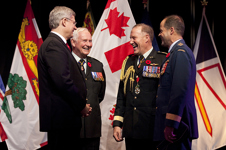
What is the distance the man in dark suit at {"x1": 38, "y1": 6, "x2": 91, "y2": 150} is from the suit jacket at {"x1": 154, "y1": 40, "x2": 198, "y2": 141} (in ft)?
1.94

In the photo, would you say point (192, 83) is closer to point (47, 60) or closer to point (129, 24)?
point (47, 60)

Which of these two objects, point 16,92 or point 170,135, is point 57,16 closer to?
point 170,135

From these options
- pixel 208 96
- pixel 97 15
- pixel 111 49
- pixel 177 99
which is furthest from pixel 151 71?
pixel 97 15

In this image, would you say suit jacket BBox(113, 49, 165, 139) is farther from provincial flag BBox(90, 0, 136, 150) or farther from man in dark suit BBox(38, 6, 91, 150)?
provincial flag BBox(90, 0, 136, 150)

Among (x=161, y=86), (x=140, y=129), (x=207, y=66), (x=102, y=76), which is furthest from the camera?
(x=207, y=66)

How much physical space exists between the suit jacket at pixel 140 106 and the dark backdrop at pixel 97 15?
185 centimetres

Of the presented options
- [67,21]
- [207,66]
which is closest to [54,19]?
[67,21]

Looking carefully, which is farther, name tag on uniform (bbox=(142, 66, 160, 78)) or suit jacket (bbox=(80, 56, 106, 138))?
suit jacket (bbox=(80, 56, 106, 138))

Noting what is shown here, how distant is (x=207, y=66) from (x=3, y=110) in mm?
2854

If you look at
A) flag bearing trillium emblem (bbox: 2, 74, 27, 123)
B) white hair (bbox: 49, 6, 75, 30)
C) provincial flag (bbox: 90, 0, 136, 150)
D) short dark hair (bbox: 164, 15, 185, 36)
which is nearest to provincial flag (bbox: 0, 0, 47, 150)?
flag bearing trillium emblem (bbox: 2, 74, 27, 123)

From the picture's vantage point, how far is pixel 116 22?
3178 millimetres

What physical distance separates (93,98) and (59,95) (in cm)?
79

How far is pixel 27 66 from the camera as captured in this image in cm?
332

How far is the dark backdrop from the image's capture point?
3596mm
